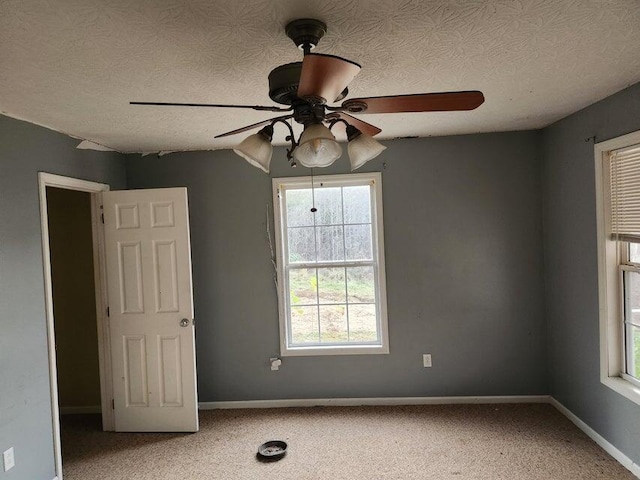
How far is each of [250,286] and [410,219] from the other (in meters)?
1.55

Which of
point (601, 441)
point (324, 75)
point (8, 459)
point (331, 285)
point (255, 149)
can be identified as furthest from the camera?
point (331, 285)

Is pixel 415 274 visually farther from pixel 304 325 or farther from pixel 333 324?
pixel 304 325

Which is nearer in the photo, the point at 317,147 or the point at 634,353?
the point at 317,147

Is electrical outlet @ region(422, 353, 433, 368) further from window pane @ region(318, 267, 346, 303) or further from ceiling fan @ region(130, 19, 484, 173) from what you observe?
ceiling fan @ region(130, 19, 484, 173)

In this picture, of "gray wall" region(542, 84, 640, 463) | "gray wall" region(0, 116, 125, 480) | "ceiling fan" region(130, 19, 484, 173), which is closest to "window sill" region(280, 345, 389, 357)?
"gray wall" region(542, 84, 640, 463)

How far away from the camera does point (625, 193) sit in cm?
247

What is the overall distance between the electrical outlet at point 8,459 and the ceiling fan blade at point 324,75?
2.55 meters

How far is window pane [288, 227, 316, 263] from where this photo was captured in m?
3.64

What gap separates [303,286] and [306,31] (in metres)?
2.49

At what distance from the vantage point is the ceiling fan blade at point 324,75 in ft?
3.76

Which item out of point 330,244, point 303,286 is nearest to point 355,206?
point 330,244

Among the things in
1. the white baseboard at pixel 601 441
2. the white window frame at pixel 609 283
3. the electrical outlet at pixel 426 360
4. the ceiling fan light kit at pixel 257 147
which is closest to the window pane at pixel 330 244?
the electrical outlet at pixel 426 360

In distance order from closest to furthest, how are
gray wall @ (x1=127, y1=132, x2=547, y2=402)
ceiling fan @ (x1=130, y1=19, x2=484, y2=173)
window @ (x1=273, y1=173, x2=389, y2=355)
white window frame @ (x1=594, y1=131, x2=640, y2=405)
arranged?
ceiling fan @ (x1=130, y1=19, x2=484, y2=173), white window frame @ (x1=594, y1=131, x2=640, y2=405), gray wall @ (x1=127, y1=132, x2=547, y2=402), window @ (x1=273, y1=173, x2=389, y2=355)

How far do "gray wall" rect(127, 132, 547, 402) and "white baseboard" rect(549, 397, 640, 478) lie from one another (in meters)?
0.26
